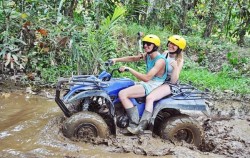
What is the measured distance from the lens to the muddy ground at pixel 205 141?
4.46 meters

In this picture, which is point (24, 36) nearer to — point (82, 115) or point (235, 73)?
point (82, 115)

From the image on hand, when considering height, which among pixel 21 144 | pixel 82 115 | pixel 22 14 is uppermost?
pixel 22 14

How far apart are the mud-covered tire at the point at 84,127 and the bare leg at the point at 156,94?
0.68m

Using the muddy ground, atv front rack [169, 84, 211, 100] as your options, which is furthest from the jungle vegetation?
atv front rack [169, 84, 211, 100]

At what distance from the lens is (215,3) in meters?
15.0

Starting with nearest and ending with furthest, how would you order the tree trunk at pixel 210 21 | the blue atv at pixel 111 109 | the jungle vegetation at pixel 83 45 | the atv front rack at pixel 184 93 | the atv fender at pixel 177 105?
the blue atv at pixel 111 109 → the atv fender at pixel 177 105 → the atv front rack at pixel 184 93 → the jungle vegetation at pixel 83 45 → the tree trunk at pixel 210 21

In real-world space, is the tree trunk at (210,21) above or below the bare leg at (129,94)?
above

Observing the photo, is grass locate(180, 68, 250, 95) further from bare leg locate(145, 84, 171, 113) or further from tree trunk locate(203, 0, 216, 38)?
tree trunk locate(203, 0, 216, 38)

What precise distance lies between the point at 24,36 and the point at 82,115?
13.5ft

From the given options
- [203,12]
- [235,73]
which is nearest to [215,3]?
[203,12]

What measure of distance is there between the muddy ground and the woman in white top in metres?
0.20

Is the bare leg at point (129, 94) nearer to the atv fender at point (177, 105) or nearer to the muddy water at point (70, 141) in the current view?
the atv fender at point (177, 105)

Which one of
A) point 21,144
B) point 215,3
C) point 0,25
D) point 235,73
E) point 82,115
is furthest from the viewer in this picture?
point 215,3

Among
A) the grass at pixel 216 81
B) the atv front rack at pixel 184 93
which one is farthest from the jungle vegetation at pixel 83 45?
the atv front rack at pixel 184 93
